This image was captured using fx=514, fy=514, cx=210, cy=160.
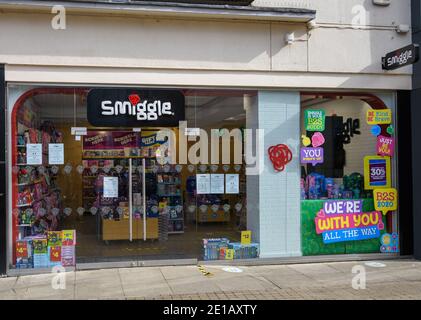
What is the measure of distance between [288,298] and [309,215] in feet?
8.53

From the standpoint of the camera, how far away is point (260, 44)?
8805mm

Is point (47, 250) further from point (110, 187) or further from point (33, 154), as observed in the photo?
point (33, 154)

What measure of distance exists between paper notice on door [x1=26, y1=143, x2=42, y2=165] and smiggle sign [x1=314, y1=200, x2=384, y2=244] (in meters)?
4.84

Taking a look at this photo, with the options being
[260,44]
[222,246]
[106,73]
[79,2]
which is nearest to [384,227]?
[222,246]

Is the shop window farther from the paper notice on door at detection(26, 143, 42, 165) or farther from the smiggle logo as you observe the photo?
the paper notice on door at detection(26, 143, 42, 165)

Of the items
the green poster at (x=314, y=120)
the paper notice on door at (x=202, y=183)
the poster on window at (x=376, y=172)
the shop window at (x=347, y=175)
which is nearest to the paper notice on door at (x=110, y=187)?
the paper notice on door at (x=202, y=183)

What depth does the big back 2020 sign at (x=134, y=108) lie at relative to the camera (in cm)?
843

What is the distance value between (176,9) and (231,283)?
433 centimetres

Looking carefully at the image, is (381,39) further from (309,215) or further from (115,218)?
(115,218)

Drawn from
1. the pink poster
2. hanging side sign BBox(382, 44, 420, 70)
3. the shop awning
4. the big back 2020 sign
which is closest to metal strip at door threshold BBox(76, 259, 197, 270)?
the big back 2020 sign

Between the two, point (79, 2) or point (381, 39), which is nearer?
point (79, 2)

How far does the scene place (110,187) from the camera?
8648mm
